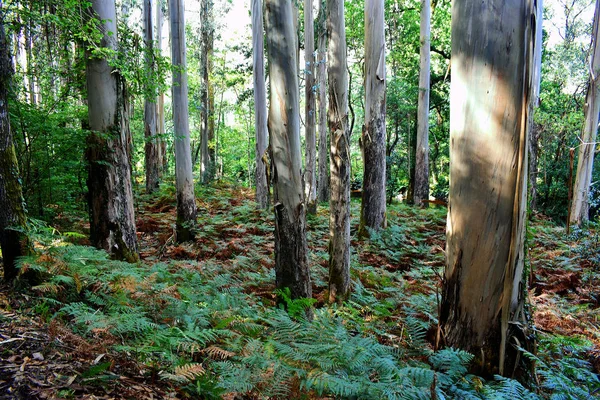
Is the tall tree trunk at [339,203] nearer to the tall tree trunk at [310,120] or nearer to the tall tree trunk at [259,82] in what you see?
the tall tree trunk at [310,120]

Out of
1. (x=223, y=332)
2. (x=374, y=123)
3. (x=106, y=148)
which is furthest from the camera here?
(x=374, y=123)

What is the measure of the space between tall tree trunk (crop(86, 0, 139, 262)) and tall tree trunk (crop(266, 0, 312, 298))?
110 inches

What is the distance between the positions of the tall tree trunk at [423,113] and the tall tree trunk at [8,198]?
44.2 feet

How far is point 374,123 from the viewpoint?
28.0 feet

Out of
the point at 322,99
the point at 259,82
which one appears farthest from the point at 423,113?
the point at 259,82

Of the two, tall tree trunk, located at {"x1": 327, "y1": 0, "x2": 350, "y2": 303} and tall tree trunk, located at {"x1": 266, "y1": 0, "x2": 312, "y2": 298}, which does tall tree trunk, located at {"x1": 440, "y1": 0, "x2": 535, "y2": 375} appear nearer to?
tall tree trunk, located at {"x1": 266, "y1": 0, "x2": 312, "y2": 298}

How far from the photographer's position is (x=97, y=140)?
5316 millimetres

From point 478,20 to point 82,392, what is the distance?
3.20 m

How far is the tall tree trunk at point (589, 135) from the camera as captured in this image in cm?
1158

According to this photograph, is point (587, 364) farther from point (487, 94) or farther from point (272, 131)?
point (272, 131)

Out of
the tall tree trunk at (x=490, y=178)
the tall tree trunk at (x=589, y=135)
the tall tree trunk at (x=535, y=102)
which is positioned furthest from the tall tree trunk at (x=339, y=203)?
the tall tree trunk at (x=589, y=135)

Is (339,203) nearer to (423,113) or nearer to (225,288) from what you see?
(225,288)

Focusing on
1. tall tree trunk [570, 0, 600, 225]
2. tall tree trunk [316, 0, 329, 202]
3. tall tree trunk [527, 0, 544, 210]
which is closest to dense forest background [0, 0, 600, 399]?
tall tree trunk [527, 0, 544, 210]

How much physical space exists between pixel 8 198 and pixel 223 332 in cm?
232
